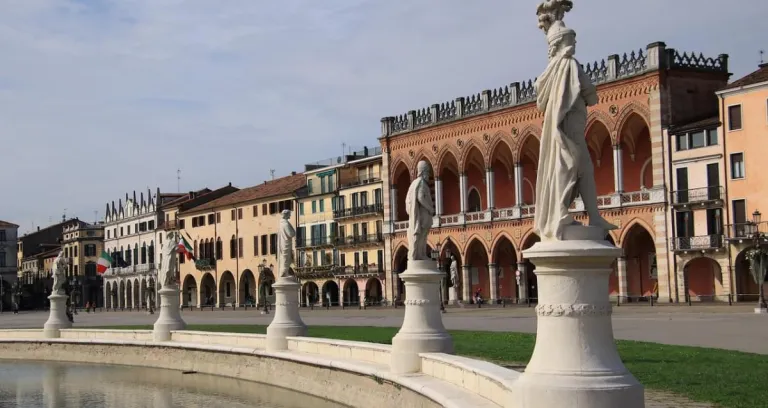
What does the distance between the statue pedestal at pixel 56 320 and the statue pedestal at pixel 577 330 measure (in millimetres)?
25813

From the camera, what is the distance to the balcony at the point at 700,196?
1809 inches

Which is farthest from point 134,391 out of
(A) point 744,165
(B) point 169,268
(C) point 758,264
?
(A) point 744,165

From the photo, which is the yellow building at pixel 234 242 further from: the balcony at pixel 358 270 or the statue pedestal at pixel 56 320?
the statue pedestal at pixel 56 320

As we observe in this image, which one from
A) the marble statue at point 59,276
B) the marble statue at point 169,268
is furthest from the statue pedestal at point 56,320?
the marble statue at point 169,268

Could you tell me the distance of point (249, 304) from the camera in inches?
3159

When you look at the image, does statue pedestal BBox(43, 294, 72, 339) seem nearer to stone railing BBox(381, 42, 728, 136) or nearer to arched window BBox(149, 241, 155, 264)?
stone railing BBox(381, 42, 728, 136)

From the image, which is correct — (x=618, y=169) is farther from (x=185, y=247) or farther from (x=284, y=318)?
(x=284, y=318)

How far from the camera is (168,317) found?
26297mm

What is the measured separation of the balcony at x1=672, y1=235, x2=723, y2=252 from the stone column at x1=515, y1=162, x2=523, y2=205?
11.3 meters

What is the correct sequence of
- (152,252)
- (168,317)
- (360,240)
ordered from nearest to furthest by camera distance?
(168,317) < (360,240) < (152,252)

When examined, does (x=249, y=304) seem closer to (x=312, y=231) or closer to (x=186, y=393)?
(x=312, y=231)

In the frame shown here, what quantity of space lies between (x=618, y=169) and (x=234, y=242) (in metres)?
43.8

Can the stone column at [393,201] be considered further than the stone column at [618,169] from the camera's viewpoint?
Yes

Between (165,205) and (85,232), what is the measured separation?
2188 centimetres
